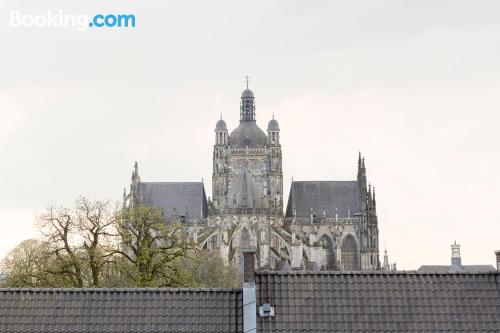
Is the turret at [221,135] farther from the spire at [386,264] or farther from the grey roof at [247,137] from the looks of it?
the spire at [386,264]

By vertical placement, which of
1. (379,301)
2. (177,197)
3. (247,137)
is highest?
(247,137)

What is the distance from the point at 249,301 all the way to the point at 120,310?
353 cm

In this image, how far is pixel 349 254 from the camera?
12031 centimetres

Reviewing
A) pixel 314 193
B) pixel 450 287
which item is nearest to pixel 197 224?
pixel 314 193

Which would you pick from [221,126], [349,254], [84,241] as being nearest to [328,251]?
[349,254]

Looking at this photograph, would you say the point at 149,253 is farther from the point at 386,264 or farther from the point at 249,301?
the point at 386,264

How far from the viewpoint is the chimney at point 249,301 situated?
77.9ft

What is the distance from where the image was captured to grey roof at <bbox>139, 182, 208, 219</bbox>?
123 meters

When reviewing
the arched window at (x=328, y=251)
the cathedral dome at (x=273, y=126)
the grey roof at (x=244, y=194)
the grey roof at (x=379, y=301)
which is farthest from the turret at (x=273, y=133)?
the grey roof at (x=379, y=301)

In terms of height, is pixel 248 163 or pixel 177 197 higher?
pixel 248 163

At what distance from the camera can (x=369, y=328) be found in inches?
950

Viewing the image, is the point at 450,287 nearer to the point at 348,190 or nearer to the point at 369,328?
the point at 369,328

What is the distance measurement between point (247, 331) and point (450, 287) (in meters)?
6.00

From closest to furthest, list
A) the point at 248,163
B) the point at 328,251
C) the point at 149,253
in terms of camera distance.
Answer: the point at 149,253, the point at 328,251, the point at 248,163
